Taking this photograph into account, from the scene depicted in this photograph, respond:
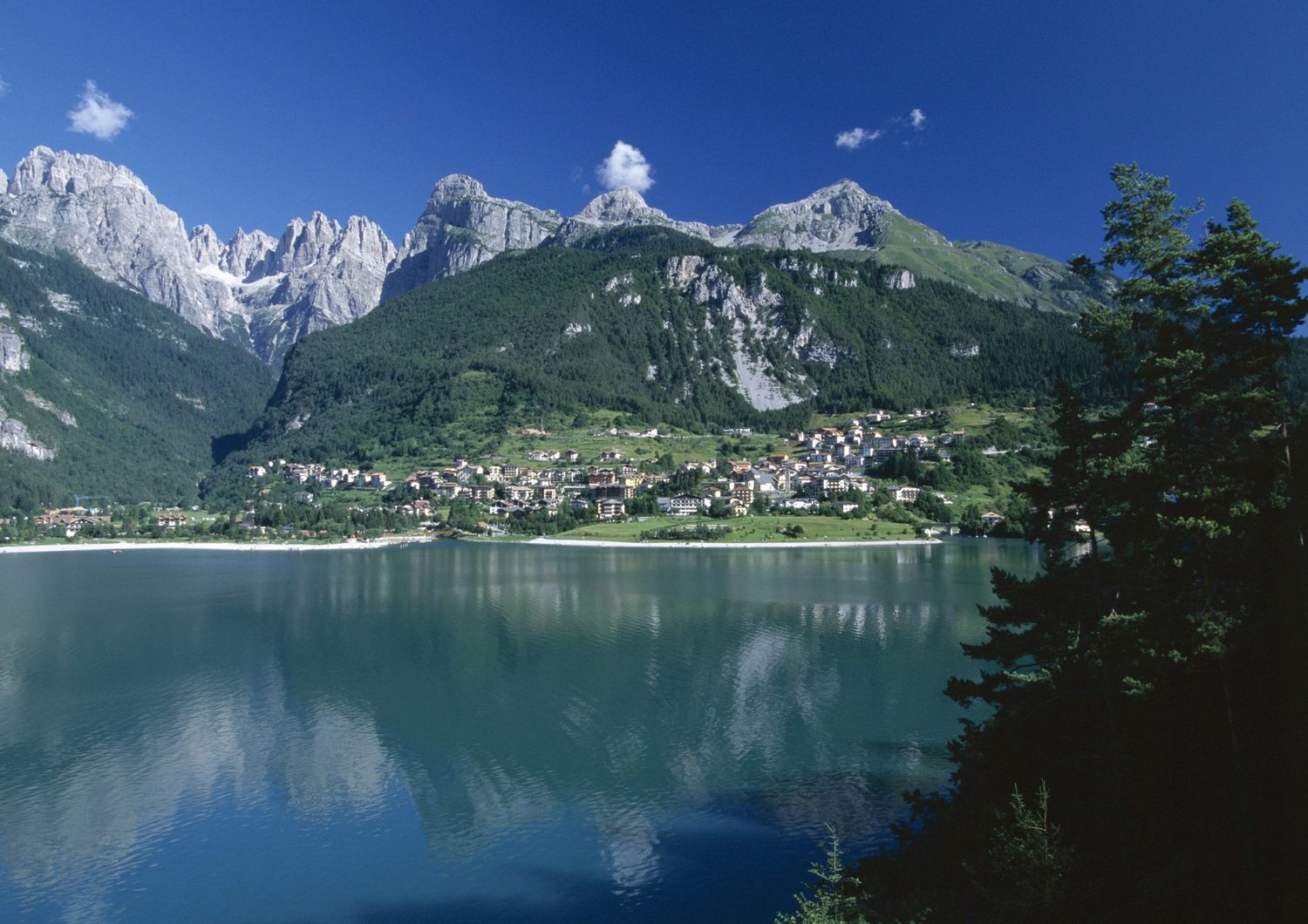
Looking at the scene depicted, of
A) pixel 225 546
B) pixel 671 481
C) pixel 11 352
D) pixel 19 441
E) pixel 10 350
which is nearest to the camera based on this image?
pixel 225 546

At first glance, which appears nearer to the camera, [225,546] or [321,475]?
[225,546]

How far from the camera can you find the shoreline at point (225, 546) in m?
102

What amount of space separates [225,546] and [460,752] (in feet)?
321

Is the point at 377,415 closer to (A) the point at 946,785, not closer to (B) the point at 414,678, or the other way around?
(B) the point at 414,678

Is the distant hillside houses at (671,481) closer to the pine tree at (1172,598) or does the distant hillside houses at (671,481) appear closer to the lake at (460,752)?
the lake at (460,752)

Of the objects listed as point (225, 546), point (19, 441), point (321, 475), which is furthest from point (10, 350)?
point (225, 546)

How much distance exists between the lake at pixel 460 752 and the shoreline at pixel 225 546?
4998cm

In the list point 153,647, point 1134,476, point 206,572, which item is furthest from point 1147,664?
point 206,572

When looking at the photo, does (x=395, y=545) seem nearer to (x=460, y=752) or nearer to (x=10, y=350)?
(x=460, y=752)

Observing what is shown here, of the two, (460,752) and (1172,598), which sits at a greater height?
(1172,598)

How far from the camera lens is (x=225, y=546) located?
108 m

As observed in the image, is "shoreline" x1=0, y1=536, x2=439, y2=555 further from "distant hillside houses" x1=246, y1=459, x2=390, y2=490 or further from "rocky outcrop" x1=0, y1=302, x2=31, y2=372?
"rocky outcrop" x1=0, y1=302, x2=31, y2=372

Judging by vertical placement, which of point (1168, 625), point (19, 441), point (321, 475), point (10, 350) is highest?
point (10, 350)

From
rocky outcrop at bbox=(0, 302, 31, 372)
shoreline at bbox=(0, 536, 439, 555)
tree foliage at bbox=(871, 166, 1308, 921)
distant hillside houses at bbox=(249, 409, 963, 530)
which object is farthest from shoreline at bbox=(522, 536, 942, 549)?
rocky outcrop at bbox=(0, 302, 31, 372)
